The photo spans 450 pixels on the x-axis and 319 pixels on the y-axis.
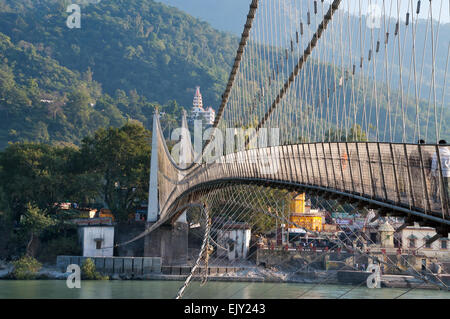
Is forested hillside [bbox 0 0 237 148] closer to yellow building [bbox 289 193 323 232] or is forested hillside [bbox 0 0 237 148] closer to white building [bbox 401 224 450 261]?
yellow building [bbox 289 193 323 232]

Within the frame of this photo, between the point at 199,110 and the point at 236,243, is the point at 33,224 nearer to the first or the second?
the point at 236,243

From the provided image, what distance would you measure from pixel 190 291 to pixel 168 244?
928cm

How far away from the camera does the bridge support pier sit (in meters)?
39.1

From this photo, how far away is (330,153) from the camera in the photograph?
1261 cm

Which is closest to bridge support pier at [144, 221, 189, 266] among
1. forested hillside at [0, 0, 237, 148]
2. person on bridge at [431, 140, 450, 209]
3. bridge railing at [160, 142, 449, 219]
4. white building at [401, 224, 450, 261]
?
white building at [401, 224, 450, 261]

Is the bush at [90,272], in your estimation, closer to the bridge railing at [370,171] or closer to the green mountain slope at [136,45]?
the bridge railing at [370,171]

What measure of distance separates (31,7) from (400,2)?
148645mm

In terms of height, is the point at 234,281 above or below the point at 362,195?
below

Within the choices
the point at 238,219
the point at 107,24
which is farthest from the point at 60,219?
the point at 107,24

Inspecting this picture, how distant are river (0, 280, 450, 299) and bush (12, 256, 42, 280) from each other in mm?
816

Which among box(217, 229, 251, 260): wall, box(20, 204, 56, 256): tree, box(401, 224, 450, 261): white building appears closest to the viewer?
box(401, 224, 450, 261): white building

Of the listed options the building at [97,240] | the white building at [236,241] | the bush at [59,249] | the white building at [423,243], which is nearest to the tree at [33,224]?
the bush at [59,249]

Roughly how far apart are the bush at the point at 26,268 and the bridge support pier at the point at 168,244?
530 cm
